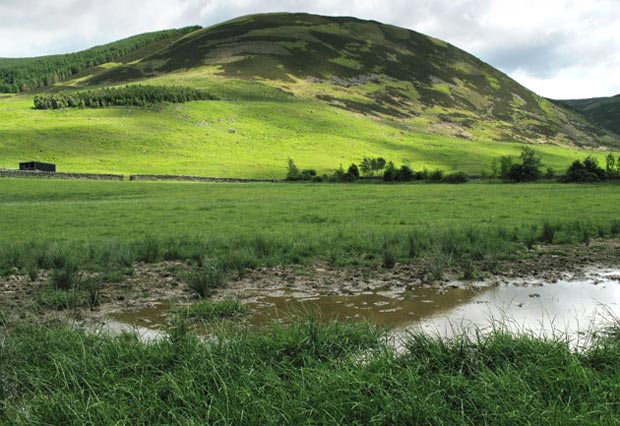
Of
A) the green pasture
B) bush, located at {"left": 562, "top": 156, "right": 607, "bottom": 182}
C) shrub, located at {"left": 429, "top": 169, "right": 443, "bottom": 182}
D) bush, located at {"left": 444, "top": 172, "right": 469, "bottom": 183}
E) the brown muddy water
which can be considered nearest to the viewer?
the brown muddy water

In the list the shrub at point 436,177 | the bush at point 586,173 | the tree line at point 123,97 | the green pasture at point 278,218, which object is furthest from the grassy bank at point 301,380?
the tree line at point 123,97

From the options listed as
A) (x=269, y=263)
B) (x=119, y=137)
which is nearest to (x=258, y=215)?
(x=269, y=263)

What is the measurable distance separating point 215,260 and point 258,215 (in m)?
16.3

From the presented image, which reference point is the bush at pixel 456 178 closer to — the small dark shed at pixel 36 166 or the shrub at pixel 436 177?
the shrub at pixel 436 177

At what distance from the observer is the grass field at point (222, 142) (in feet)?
333

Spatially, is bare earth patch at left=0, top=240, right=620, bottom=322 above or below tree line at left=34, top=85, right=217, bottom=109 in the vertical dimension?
below

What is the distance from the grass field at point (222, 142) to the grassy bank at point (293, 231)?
187 feet

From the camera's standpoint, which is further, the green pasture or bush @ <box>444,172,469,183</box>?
bush @ <box>444,172,469,183</box>

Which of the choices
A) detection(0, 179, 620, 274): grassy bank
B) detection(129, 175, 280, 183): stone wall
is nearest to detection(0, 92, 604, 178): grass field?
detection(129, 175, 280, 183): stone wall

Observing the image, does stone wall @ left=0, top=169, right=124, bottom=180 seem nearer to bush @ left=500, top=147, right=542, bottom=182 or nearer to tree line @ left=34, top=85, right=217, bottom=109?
bush @ left=500, top=147, right=542, bottom=182

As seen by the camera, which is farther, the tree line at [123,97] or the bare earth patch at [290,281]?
the tree line at [123,97]

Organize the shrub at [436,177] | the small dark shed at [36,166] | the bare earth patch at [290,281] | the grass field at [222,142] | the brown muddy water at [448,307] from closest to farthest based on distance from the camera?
the brown muddy water at [448,307] < the bare earth patch at [290,281] < the shrub at [436,177] < the small dark shed at [36,166] < the grass field at [222,142]

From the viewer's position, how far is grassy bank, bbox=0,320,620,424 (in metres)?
5.61

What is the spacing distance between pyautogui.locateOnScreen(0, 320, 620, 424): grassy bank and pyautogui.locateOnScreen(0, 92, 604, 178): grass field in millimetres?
84406
